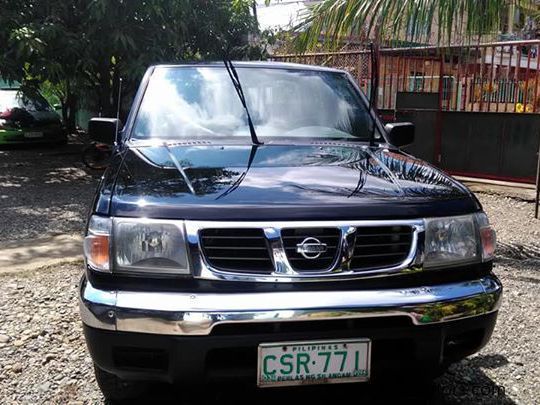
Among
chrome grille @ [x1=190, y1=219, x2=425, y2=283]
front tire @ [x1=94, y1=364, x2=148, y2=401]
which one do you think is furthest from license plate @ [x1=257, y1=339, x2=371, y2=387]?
front tire @ [x1=94, y1=364, x2=148, y2=401]

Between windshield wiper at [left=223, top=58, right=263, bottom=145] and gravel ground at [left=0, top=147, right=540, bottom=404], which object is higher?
windshield wiper at [left=223, top=58, right=263, bottom=145]

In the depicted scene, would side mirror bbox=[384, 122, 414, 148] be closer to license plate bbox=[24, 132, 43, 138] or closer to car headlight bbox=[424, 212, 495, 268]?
car headlight bbox=[424, 212, 495, 268]

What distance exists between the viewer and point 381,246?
2404 millimetres

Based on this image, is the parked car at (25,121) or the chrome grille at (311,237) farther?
the parked car at (25,121)

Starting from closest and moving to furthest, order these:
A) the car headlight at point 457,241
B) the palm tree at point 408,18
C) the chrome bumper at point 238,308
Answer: the chrome bumper at point 238,308, the car headlight at point 457,241, the palm tree at point 408,18

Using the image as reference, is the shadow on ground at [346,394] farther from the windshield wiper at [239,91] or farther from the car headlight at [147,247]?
the windshield wiper at [239,91]

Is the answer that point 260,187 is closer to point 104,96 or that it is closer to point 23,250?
point 23,250

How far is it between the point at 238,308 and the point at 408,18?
14.4 feet

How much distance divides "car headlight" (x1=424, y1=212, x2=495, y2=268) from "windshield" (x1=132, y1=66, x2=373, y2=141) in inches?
48.1

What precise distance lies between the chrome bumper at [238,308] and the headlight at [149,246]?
0.35 feet

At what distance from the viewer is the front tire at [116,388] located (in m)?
2.78

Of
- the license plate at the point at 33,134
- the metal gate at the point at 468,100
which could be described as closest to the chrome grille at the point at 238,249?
the metal gate at the point at 468,100

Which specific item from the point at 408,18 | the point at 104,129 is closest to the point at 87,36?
the point at 408,18

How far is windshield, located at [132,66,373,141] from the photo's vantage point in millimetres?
3520
